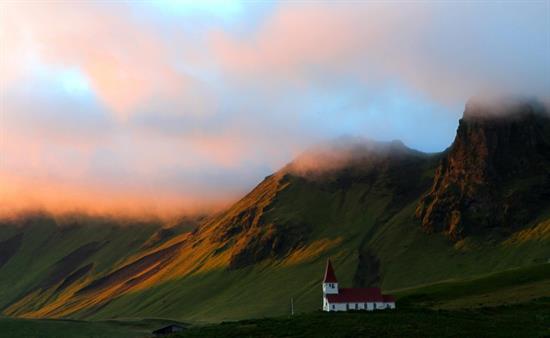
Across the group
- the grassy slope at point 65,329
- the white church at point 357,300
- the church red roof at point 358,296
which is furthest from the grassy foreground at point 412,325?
the grassy slope at point 65,329

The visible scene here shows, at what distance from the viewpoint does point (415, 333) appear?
67812mm

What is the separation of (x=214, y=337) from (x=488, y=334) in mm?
29339

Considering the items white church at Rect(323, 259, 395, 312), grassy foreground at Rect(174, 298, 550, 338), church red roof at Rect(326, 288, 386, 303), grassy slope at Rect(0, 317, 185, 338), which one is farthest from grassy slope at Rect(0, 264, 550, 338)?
church red roof at Rect(326, 288, 386, 303)

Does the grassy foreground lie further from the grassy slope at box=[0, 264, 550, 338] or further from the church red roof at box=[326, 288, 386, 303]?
the church red roof at box=[326, 288, 386, 303]

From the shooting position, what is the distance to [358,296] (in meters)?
117

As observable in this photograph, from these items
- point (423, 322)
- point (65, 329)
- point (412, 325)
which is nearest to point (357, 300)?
point (423, 322)

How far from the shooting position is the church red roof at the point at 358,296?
4577 inches

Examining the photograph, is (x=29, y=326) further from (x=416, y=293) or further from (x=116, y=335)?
(x=416, y=293)

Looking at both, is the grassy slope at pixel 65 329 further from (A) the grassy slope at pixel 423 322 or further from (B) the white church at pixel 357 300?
(B) the white church at pixel 357 300

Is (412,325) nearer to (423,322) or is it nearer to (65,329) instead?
(423,322)

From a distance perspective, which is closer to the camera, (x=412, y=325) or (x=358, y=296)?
(x=412, y=325)

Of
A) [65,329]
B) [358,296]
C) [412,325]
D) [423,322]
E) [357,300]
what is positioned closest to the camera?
[412,325]

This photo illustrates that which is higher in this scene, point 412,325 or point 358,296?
point 412,325

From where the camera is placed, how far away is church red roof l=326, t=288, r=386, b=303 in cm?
11625
